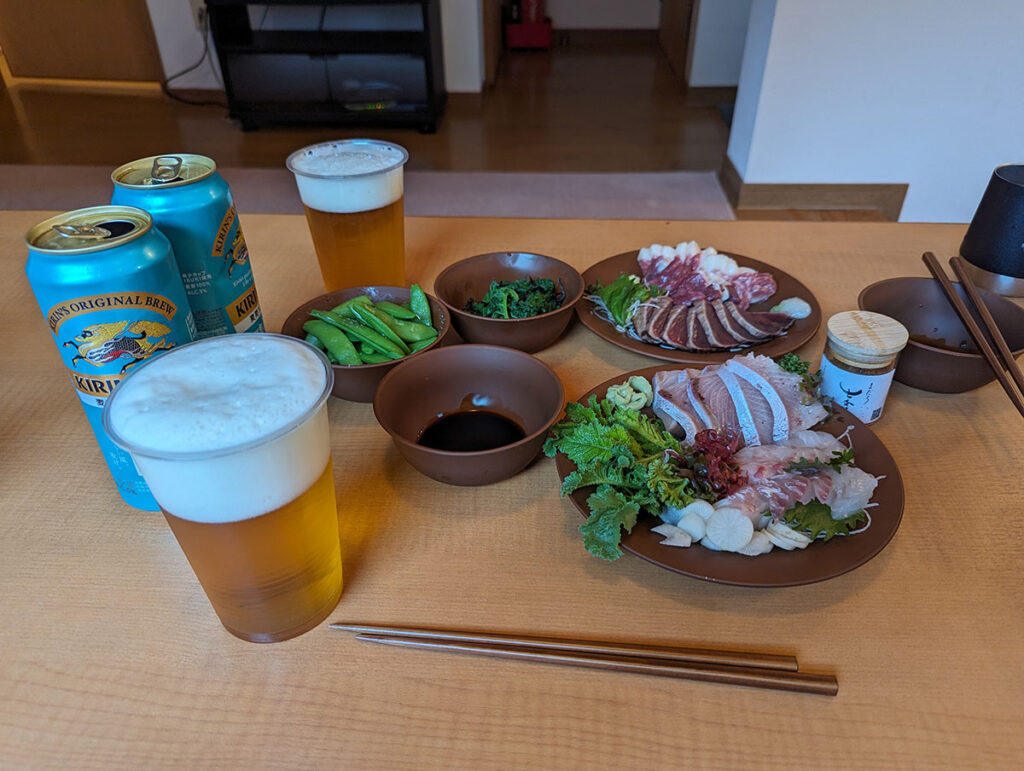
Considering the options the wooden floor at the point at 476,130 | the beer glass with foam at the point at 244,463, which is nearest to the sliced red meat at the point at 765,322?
the beer glass with foam at the point at 244,463

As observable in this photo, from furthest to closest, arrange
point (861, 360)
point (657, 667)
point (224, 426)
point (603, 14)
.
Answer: point (603, 14) < point (861, 360) < point (657, 667) < point (224, 426)

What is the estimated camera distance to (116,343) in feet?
2.21

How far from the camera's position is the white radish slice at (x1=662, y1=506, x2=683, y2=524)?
729 millimetres

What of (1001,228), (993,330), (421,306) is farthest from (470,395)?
(1001,228)

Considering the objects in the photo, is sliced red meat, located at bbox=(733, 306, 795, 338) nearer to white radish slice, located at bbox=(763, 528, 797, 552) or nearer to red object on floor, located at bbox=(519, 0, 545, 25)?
white radish slice, located at bbox=(763, 528, 797, 552)

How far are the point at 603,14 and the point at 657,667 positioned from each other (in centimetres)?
657

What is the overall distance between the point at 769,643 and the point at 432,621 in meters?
0.33

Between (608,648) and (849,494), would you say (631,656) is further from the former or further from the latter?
(849,494)

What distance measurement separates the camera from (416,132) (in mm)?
4184

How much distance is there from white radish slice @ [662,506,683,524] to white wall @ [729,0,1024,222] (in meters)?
2.62

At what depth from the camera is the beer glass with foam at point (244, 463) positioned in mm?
525

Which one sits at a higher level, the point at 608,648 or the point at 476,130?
the point at 608,648

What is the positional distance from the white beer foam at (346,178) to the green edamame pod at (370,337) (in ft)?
0.62

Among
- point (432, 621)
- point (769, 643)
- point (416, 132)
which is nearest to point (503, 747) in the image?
point (432, 621)
